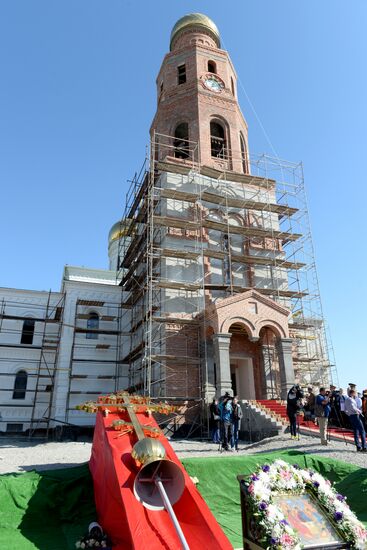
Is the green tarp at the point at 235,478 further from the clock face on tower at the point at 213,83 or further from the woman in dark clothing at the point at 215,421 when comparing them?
the clock face on tower at the point at 213,83

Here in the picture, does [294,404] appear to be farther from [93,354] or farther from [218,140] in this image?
[218,140]

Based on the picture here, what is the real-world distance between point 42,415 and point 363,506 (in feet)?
67.5

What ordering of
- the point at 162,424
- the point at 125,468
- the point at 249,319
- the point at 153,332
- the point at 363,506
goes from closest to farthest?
the point at 125,468 < the point at 363,506 < the point at 162,424 < the point at 249,319 < the point at 153,332

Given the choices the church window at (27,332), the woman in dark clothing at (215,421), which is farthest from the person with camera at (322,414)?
the church window at (27,332)

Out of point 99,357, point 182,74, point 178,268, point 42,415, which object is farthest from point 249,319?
point 182,74

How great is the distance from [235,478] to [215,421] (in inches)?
321

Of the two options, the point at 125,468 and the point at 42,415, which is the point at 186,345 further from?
the point at 125,468

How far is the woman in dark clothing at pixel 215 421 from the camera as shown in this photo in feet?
46.2

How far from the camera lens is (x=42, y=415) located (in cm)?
2328

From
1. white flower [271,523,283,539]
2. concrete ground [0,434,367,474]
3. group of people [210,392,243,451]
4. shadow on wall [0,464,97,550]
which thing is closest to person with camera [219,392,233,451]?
group of people [210,392,243,451]

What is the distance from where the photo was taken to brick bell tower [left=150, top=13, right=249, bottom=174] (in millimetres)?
25250

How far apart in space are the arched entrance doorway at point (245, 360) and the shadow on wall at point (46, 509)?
13.9 m

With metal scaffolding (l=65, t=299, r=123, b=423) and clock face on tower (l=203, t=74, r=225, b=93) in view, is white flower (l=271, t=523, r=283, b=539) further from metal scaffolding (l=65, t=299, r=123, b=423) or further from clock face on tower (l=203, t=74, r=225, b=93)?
clock face on tower (l=203, t=74, r=225, b=93)

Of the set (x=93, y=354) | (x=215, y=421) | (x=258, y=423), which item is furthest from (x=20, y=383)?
(x=258, y=423)
